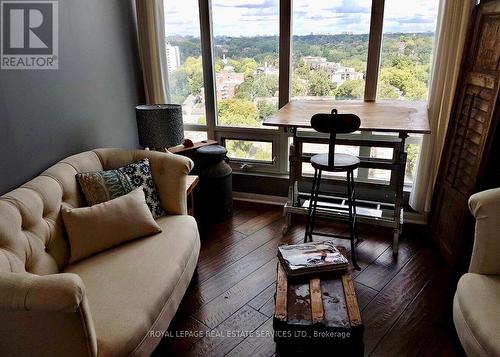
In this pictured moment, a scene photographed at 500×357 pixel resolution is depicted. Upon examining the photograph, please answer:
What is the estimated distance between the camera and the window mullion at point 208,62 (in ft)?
10.2

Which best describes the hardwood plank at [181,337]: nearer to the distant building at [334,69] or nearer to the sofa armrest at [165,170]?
the sofa armrest at [165,170]

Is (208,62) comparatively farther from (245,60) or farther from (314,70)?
(314,70)

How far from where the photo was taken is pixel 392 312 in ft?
6.79

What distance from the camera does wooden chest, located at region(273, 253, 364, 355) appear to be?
1.42 meters

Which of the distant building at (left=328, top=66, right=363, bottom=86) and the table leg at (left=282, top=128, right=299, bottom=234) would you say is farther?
the distant building at (left=328, top=66, right=363, bottom=86)

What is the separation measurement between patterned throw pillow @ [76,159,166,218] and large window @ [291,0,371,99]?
1593 millimetres

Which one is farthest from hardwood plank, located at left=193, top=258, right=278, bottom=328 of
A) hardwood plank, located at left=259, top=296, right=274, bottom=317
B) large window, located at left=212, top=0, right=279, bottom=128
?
large window, located at left=212, top=0, right=279, bottom=128

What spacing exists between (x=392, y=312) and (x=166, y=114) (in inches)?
76.6

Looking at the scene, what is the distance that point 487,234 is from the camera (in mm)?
1633

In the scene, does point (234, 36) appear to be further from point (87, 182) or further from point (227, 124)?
point (87, 182)

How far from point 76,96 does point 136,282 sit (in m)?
1.45

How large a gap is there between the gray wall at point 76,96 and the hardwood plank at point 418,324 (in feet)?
7.08

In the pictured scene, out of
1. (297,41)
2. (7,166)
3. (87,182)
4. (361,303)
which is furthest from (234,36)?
(361,303)

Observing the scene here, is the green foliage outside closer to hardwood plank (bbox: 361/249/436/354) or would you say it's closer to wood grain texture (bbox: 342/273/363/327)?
hardwood plank (bbox: 361/249/436/354)
